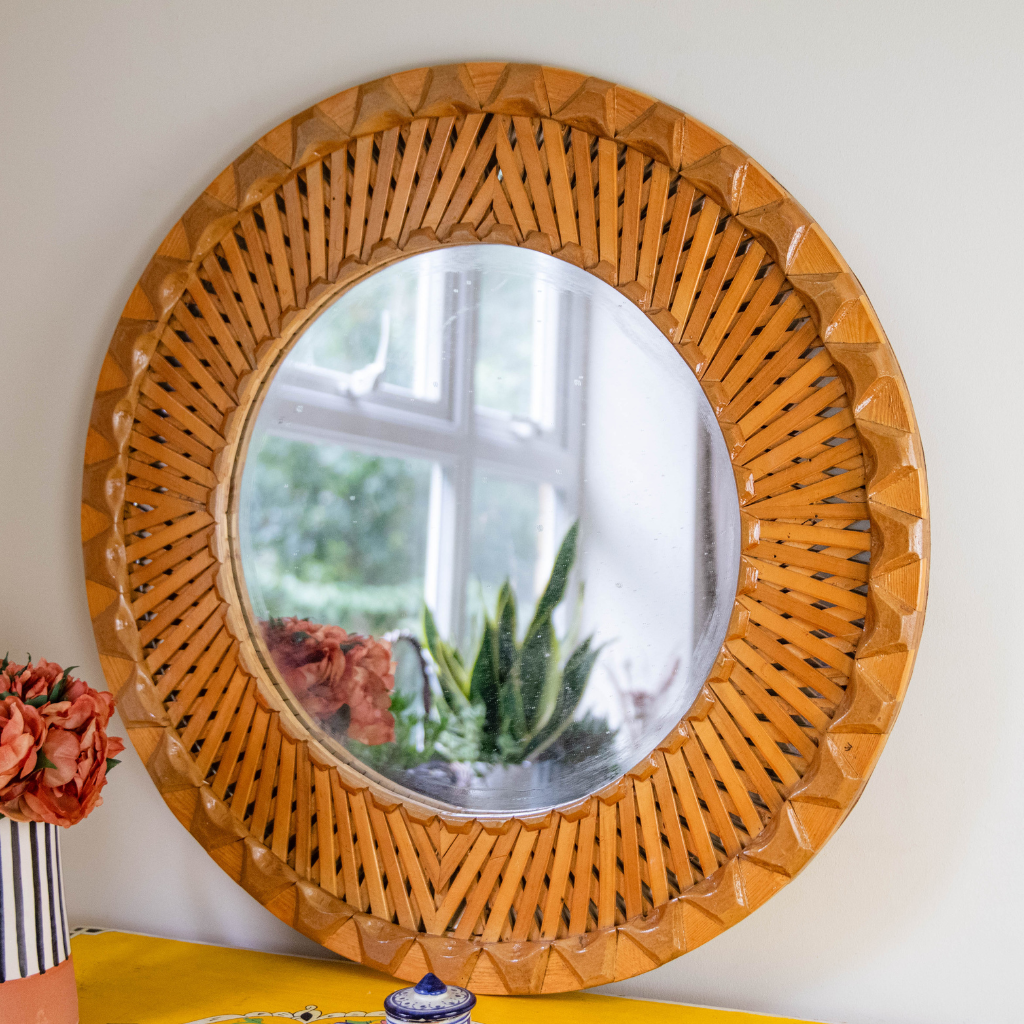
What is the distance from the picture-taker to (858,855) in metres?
0.84

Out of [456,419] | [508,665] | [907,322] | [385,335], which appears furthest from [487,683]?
[907,322]

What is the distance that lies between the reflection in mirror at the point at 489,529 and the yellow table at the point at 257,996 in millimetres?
196

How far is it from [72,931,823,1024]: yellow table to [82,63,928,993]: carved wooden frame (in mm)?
32

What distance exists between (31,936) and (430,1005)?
1.27 feet

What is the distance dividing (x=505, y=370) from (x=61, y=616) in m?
0.64

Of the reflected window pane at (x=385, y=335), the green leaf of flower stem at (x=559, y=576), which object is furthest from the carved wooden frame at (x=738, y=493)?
the green leaf of flower stem at (x=559, y=576)

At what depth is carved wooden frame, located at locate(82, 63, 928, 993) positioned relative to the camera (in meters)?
0.80

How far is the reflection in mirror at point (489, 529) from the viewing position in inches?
33.6

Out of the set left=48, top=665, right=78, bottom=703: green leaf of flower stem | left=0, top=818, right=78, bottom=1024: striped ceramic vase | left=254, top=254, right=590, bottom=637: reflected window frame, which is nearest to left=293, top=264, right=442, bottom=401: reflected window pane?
left=254, top=254, right=590, bottom=637: reflected window frame

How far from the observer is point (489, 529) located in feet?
2.97

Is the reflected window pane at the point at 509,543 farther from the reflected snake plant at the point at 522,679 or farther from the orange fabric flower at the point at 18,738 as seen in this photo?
the orange fabric flower at the point at 18,738

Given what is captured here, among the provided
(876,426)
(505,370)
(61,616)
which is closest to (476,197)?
(505,370)

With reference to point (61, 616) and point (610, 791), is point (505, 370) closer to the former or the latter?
point (610, 791)

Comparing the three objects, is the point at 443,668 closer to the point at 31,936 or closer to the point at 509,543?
the point at 509,543
